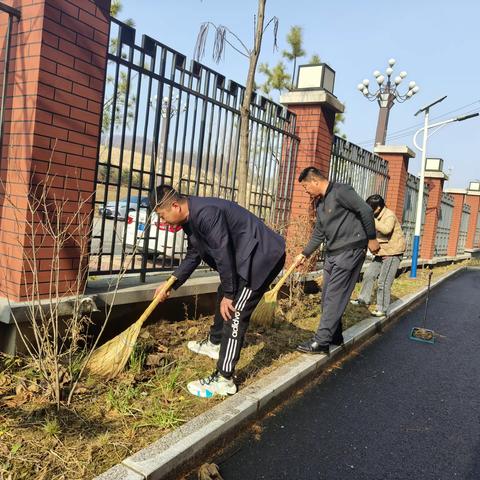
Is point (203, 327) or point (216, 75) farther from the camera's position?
point (216, 75)

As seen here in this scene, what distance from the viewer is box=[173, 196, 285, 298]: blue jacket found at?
2982mm

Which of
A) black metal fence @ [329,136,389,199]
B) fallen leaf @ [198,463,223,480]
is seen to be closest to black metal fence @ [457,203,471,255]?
black metal fence @ [329,136,389,199]

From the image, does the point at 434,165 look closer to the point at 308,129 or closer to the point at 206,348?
the point at 308,129

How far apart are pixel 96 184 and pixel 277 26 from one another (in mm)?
2892

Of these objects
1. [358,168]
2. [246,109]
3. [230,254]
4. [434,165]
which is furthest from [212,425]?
[434,165]

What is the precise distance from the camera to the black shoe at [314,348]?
4.45 meters

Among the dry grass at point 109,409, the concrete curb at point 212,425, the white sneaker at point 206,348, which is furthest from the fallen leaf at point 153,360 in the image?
the concrete curb at point 212,425

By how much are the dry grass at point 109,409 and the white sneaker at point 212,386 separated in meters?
0.06

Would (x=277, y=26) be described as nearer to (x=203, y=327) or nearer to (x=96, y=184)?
(x=96, y=184)

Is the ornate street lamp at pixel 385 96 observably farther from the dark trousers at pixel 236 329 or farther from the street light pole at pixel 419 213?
the dark trousers at pixel 236 329

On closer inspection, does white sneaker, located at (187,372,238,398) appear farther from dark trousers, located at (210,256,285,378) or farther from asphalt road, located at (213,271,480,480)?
asphalt road, located at (213,271,480,480)

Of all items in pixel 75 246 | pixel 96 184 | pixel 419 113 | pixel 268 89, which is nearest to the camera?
pixel 75 246

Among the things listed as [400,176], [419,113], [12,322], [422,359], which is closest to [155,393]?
[12,322]

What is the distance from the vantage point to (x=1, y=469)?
220 centimetres
